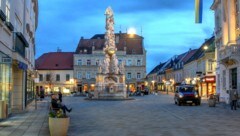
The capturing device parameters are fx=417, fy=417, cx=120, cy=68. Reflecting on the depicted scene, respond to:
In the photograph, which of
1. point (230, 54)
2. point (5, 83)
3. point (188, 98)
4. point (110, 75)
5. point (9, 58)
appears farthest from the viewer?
point (110, 75)

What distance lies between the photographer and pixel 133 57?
4545 inches

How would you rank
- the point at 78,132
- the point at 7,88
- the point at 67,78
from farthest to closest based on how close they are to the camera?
1. the point at 67,78
2. the point at 7,88
3. the point at 78,132

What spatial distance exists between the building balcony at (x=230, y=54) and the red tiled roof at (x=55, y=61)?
74.8 meters

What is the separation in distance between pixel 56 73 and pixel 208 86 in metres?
52.2

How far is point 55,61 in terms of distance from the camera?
11369 centimetres

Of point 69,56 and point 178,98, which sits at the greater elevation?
point 69,56

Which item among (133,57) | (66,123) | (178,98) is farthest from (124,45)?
(66,123)

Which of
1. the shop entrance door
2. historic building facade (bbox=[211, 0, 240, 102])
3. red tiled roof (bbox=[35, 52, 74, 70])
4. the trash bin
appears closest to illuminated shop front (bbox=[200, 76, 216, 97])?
historic building facade (bbox=[211, 0, 240, 102])

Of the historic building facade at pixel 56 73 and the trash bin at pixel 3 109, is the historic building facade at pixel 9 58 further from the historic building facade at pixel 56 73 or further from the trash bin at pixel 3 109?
the historic building facade at pixel 56 73

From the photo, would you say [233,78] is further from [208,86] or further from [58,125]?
[58,125]

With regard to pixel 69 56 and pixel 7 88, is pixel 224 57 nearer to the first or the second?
pixel 7 88

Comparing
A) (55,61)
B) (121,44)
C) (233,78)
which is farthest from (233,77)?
(55,61)

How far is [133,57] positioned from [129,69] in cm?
351

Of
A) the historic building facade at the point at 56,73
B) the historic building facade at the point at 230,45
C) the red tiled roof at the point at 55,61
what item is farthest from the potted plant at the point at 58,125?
the red tiled roof at the point at 55,61
